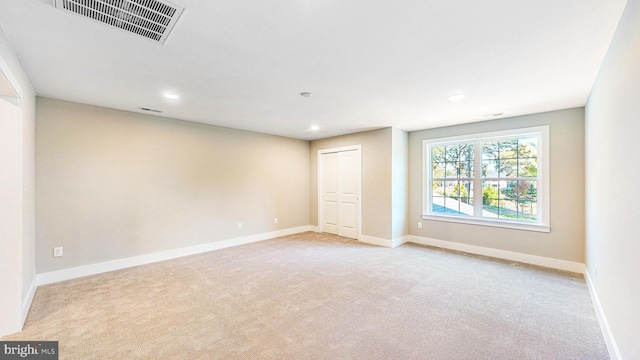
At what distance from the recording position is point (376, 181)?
17.8 feet

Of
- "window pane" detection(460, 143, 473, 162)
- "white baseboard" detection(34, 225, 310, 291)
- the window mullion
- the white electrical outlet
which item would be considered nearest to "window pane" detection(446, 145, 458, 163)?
"window pane" detection(460, 143, 473, 162)

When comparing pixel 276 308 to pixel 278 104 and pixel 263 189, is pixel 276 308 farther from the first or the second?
pixel 263 189

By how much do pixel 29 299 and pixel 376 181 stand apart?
5.12m

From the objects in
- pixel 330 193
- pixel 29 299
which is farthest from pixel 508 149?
pixel 29 299

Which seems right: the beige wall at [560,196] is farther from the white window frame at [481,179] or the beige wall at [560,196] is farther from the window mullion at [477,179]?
the window mullion at [477,179]

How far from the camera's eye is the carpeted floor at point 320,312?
207 centimetres

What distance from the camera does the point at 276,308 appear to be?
8.91 feet

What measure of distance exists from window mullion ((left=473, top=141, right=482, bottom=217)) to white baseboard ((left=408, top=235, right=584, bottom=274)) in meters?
0.63

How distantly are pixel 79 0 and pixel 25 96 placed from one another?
1884 mm

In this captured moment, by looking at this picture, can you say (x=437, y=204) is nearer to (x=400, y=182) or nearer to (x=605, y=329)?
(x=400, y=182)

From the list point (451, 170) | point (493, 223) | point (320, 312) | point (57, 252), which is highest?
point (451, 170)

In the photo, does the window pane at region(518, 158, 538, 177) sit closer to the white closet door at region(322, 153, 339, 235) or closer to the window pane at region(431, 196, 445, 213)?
the window pane at region(431, 196, 445, 213)

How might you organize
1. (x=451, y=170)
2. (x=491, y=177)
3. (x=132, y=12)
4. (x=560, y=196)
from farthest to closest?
(x=451, y=170) → (x=491, y=177) → (x=560, y=196) → (x=132, y=12)

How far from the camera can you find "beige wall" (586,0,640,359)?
1.51 metres
